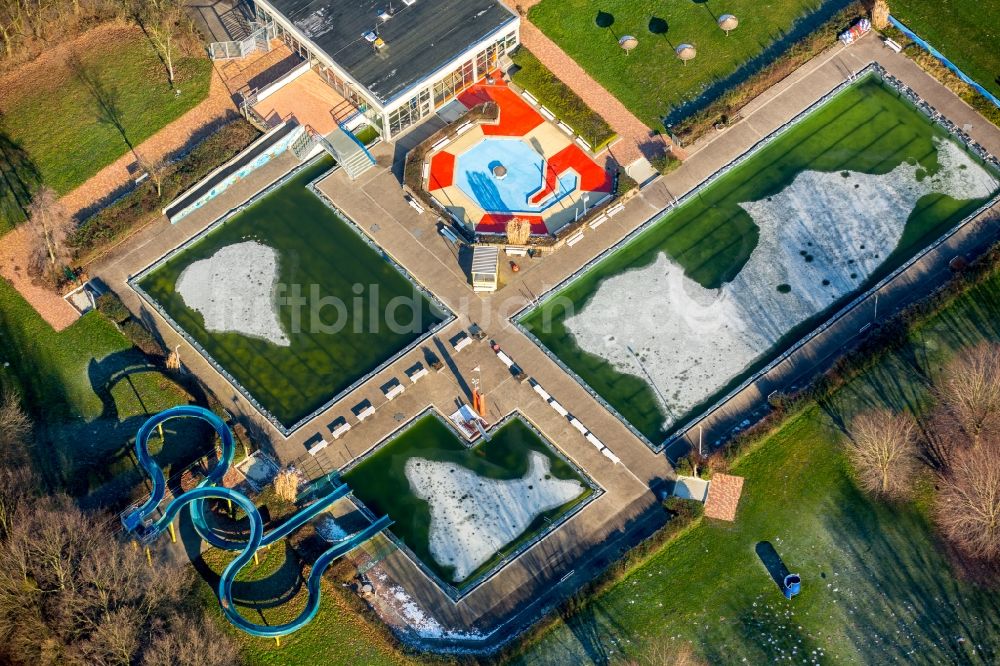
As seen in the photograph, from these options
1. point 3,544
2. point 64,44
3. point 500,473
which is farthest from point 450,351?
point 64,44

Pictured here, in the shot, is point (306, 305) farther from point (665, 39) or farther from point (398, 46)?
point (665, 39)

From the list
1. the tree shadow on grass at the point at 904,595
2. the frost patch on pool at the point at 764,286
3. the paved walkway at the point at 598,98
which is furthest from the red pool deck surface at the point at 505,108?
the tree shadow on grass at the point at 904,595

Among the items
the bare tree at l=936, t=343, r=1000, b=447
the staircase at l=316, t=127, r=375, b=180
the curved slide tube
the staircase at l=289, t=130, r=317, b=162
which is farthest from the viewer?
the staircase at l=289, t=130, r=317, b=162

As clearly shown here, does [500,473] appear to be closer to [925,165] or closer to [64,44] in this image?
[925,165]

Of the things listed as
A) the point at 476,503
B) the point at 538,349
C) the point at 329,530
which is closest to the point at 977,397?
the point at 538,349

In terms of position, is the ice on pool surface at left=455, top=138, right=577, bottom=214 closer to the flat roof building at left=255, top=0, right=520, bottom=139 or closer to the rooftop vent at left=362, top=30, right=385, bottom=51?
the flat roof building at left=255, top=0, right=520, bottom=139

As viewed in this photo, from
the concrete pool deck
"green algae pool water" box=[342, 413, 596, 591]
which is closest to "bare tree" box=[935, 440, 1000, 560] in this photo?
the concrete pool deck
